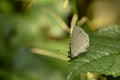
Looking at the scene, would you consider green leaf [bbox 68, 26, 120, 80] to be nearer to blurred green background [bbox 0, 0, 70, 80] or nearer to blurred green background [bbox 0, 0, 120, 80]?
blurred green background [bbox 0, 0, 70, 80]

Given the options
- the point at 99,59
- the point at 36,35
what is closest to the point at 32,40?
the point at 36,35

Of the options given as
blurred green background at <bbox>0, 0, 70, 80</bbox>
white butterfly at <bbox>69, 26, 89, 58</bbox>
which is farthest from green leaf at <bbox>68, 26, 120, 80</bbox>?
blurred green background at <bbox>0, 0, 70, 80</bbox>

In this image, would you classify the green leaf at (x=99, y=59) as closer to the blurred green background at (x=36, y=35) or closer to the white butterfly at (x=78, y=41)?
the white butterfly at (x=78, y=41)

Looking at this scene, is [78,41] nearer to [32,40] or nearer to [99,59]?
[99,59]

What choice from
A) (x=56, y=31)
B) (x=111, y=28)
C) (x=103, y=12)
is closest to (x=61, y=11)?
(x=56, y=31)

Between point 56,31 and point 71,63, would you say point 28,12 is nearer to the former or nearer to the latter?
point 56,31

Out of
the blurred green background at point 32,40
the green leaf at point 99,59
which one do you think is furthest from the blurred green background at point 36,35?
Result: the green leaf at point 99,59
